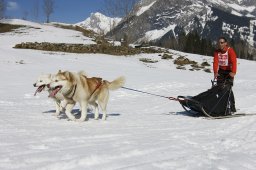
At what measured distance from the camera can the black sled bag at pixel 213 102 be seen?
9312 mm

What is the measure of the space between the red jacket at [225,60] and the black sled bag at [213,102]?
0.50 metres

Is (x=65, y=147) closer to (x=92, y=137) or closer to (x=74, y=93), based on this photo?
(x=92, y=137)

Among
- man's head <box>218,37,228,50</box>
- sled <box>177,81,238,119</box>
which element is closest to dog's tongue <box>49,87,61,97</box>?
sled <box>177,81,238,119</box>

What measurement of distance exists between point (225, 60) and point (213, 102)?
1.16 m

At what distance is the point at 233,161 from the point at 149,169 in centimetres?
126

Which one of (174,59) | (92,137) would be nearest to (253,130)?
(92,137)

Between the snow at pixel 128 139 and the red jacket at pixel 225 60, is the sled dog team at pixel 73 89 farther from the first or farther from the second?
the red jacket at pixel 225 60

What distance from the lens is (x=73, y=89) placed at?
26.3ft

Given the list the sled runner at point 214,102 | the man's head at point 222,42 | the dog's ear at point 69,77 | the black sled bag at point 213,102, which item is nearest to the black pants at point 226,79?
the sled runner at point 214,102

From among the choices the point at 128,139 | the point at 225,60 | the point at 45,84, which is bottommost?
the point at 128,139

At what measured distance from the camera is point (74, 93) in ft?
26.5

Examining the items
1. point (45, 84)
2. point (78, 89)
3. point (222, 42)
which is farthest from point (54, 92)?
point (222, 42)

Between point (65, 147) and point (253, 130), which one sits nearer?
point (65, 147)

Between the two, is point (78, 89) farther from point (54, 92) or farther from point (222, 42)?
point (222, 42)
